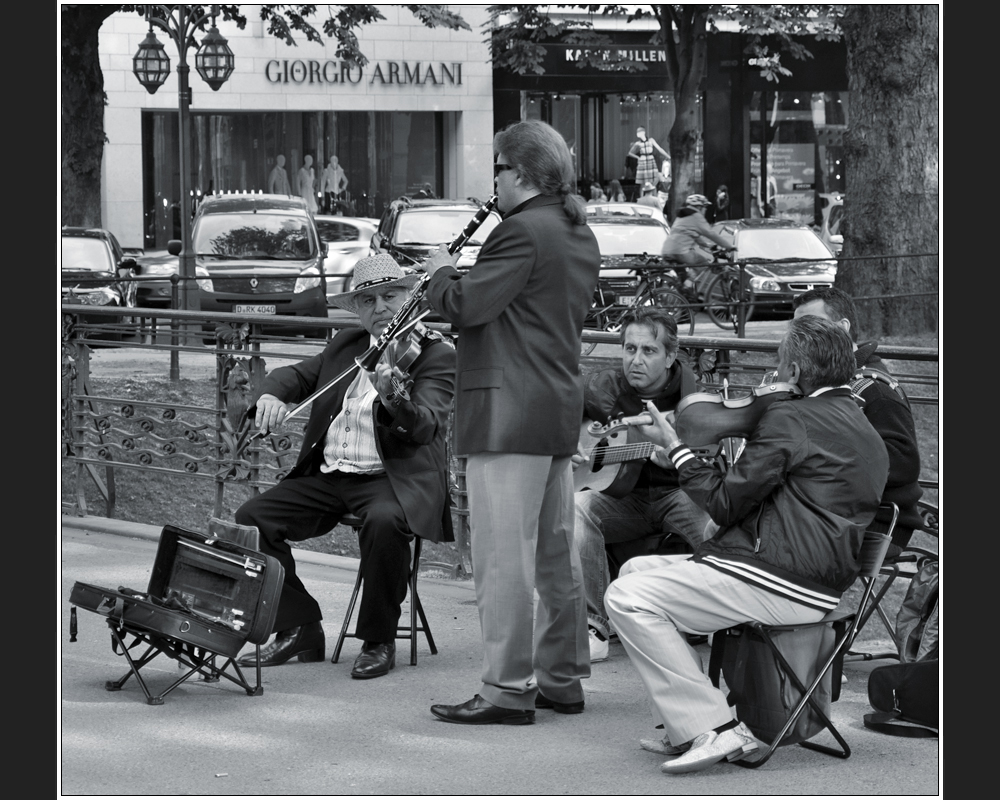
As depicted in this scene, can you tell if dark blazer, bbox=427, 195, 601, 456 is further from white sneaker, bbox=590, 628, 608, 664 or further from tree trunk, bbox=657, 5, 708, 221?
tree trunk, bbox=657, 5, 708, 221

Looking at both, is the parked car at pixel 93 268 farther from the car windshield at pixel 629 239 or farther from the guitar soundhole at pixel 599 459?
the guitar soundhole at pixel 599 459

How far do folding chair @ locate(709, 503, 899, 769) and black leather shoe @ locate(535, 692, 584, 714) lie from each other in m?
0.57

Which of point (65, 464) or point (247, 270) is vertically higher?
point (247, 270)

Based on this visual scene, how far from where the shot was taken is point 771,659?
14.9ft

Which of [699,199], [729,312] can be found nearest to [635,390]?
[729,312]

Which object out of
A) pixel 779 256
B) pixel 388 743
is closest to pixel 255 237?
pixel 779 256

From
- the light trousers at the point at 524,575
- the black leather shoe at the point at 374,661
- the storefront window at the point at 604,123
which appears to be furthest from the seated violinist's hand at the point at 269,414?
the storefront window at the point at 604,123

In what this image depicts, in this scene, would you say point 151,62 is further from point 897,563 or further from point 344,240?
point 897,563

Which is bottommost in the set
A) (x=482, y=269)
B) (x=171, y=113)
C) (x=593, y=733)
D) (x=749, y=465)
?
(x=593, y=733)

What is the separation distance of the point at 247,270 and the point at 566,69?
60.9 feet

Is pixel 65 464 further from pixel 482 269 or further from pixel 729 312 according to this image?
pixel 729 312

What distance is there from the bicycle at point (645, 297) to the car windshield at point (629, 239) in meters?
1.24

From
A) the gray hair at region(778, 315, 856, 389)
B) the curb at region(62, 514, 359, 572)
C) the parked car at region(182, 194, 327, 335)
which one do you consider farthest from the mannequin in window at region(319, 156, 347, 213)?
the gray hair at region(778, 315, 856, 389)

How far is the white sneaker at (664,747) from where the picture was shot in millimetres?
4609
